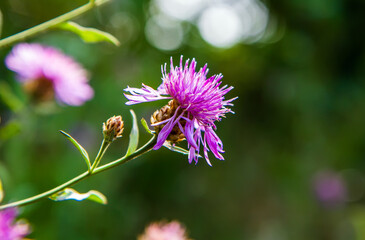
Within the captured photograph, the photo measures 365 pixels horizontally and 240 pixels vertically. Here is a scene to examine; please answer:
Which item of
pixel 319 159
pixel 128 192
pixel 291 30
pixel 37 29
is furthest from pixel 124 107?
pixel 319 159

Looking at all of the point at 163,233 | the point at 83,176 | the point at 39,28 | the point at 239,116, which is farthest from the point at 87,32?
the point at 239,116

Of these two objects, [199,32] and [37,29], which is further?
[199,32]

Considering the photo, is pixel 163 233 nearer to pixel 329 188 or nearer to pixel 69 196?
pixel 69 196

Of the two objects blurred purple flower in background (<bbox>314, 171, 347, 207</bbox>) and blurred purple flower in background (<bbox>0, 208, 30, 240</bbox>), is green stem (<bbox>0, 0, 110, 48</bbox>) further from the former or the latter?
blurred purple flower in background (<bbox>314, 171, 347, 207</bbox>)

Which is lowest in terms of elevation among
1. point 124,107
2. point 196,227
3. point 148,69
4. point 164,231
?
point 164,231

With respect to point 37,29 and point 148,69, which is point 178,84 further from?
point 148,69

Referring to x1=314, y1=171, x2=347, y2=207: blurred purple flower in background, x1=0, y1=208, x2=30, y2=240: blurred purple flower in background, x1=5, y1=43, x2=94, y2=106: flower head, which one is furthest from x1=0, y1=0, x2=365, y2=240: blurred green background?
x1=0, y1=208, x2=30, y2=240: blurred purple flower in background

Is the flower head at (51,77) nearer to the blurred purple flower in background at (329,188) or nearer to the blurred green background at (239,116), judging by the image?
the blurred green background at (239,116)
